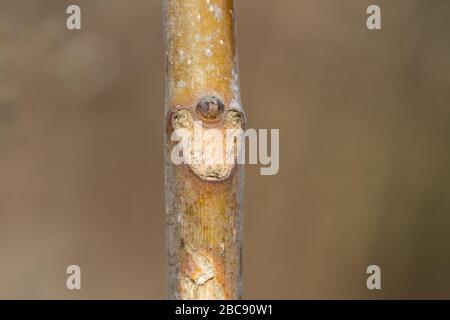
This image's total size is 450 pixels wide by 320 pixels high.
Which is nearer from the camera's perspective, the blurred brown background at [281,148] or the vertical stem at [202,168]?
the vertical stem at [202,168]

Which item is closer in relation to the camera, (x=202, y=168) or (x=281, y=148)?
(x=202, y=168)

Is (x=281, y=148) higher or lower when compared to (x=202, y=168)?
higher

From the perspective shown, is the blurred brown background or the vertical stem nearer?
the vertical stem
